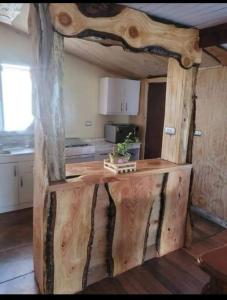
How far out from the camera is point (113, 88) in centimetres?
381

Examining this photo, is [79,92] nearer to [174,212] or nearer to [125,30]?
[125,30]

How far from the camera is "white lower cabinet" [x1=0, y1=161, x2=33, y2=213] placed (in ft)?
9.75

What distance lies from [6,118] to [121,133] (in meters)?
1.78

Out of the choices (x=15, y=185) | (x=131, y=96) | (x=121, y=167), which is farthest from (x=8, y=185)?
(x=131, y=96)

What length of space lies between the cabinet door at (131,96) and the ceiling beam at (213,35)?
70.6 inches

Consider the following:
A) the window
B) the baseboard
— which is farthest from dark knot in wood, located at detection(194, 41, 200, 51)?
the window

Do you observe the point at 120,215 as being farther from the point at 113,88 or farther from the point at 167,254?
the point at 113,88

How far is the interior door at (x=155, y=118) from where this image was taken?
3.91 metres

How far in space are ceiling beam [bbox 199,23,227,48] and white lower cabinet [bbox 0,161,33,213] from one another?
7.99ft

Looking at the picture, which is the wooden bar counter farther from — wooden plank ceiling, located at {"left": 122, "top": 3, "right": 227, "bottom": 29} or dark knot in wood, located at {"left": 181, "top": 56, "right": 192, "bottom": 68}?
wooden plank ceiling, located at {"left": 122, "top": 3, "right": 227, "bottom": 29}

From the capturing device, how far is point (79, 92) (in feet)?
12.6

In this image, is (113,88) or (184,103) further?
(113,88)

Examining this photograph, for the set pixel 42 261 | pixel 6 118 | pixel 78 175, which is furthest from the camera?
pixel 6 118

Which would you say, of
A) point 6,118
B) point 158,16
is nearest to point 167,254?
point 158,16
